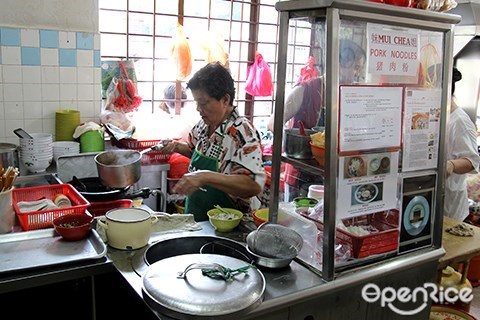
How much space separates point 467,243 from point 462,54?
337 cm

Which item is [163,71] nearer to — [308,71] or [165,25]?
[165,25]

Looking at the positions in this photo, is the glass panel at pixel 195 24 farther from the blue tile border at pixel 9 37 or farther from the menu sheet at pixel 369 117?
the menu sheet at pixel 369 117

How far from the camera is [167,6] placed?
4.52 metres

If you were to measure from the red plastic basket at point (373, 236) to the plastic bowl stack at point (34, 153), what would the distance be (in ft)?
7.23

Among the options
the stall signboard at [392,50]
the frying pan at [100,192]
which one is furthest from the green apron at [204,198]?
the stall signboard at [392,50]

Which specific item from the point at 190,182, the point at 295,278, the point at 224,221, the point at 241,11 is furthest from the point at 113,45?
the point at 295,278

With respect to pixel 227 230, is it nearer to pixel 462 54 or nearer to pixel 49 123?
pixel 49 123

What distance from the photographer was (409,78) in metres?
1.73

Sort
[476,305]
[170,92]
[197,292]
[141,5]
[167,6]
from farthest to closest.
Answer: [170,92] < [167,6] < [141,5] < [476,305] < [197,292]

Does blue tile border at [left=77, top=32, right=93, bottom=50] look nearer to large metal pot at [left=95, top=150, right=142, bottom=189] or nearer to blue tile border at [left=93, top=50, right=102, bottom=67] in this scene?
blue tile border at [left=93, top=50, right=102, bottom=67]

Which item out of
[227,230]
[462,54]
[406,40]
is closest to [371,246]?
[227,230]

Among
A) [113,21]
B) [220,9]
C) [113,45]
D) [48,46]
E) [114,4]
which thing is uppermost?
[220,9]

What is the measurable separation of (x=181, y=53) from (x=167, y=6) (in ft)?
1.95

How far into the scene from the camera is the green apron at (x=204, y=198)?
7.95 feet
